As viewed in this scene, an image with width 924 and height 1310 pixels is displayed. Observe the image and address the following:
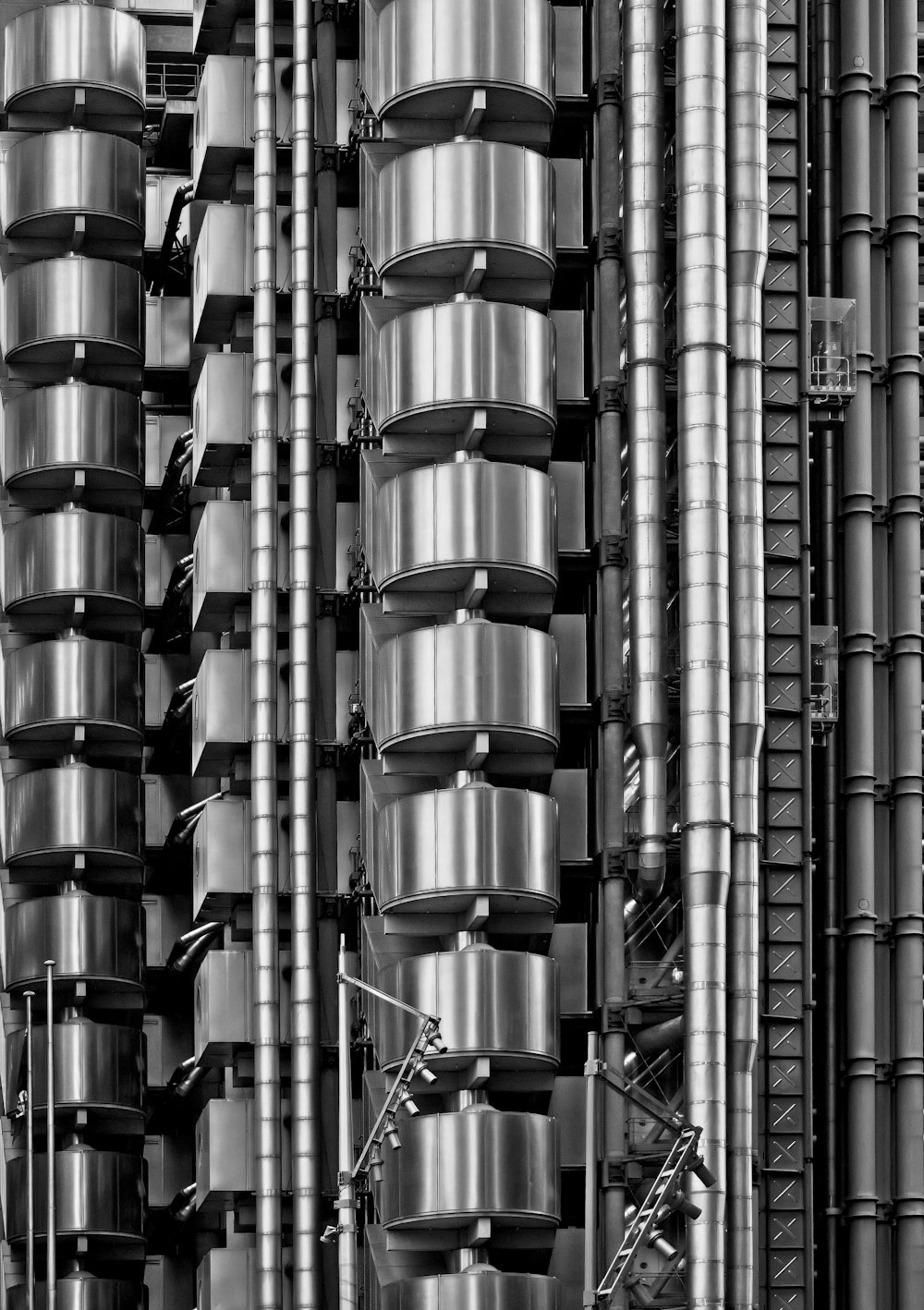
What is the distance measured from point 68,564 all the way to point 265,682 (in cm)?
941

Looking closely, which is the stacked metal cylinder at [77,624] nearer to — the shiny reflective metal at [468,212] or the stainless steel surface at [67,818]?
the stainless steel surface at [67,818]

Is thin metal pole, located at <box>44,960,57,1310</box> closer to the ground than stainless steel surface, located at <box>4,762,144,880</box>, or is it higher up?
closer to the ground

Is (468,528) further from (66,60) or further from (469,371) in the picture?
(66,60)

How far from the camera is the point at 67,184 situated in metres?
92.1

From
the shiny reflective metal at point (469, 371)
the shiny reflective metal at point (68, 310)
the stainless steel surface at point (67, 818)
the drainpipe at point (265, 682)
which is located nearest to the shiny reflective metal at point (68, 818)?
the stainless steel surface at point (67, 818)

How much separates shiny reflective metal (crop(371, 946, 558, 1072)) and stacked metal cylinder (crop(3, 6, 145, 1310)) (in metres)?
14.4

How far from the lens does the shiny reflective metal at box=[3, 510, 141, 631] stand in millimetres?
90562

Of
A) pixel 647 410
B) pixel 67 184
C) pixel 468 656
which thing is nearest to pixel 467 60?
pixel 647 410

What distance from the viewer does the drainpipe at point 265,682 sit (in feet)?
265

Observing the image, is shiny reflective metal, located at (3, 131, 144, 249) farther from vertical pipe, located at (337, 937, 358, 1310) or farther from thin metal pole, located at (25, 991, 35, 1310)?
vertical pipe, located at (337, 937, 358, 1310)

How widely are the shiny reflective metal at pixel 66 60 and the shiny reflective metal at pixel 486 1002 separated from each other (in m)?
26.8

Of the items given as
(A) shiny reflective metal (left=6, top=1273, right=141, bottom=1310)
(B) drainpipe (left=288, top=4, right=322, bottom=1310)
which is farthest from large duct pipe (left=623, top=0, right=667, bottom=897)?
(A) shiny reflective metal (left=6, top=1273, right=141, bottom=1310)

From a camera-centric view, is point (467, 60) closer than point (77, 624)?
Yes

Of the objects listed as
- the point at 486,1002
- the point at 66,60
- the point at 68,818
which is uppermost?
the point at 66,60
